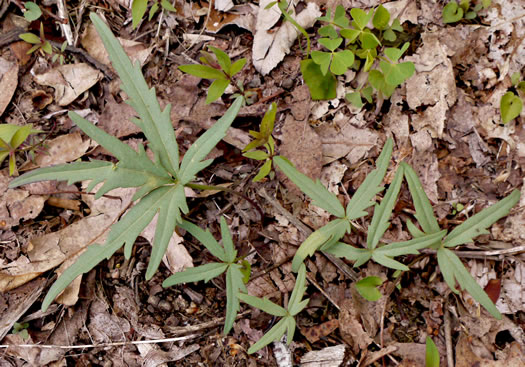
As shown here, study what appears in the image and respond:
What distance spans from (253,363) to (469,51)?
2.39 m

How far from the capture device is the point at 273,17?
289 cm

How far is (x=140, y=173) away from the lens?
1.87 meters

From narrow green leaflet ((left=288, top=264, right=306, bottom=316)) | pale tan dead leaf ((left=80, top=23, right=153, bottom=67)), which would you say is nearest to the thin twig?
narrow green leaflet ((left=288, top=264, right=306, bottom=316))

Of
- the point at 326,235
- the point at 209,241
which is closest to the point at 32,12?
the point at 209,241

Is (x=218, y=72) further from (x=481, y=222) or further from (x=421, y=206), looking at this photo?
(x=481, y=222)

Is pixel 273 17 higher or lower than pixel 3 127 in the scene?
higher

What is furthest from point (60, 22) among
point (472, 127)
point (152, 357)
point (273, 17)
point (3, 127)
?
point (472, 127)

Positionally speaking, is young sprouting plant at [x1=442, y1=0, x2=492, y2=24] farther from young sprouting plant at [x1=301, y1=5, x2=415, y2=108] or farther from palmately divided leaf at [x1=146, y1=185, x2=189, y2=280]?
palmately divided leaf at [x1=146, y1=185, x2=189, y2=280]

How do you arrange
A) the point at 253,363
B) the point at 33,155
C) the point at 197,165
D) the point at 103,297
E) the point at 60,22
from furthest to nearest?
the point at 60,22 → the point at 33,155 → the point at 103,297 → the point at 253,363 → the point at 197,165

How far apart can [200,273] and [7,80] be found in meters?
2.05

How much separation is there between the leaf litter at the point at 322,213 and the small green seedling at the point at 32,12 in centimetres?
77

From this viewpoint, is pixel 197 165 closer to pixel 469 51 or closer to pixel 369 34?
pixel 369 34

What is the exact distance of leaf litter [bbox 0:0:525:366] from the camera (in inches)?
96.6

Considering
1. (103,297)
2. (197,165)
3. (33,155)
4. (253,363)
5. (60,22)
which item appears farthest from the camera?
(60,22)
